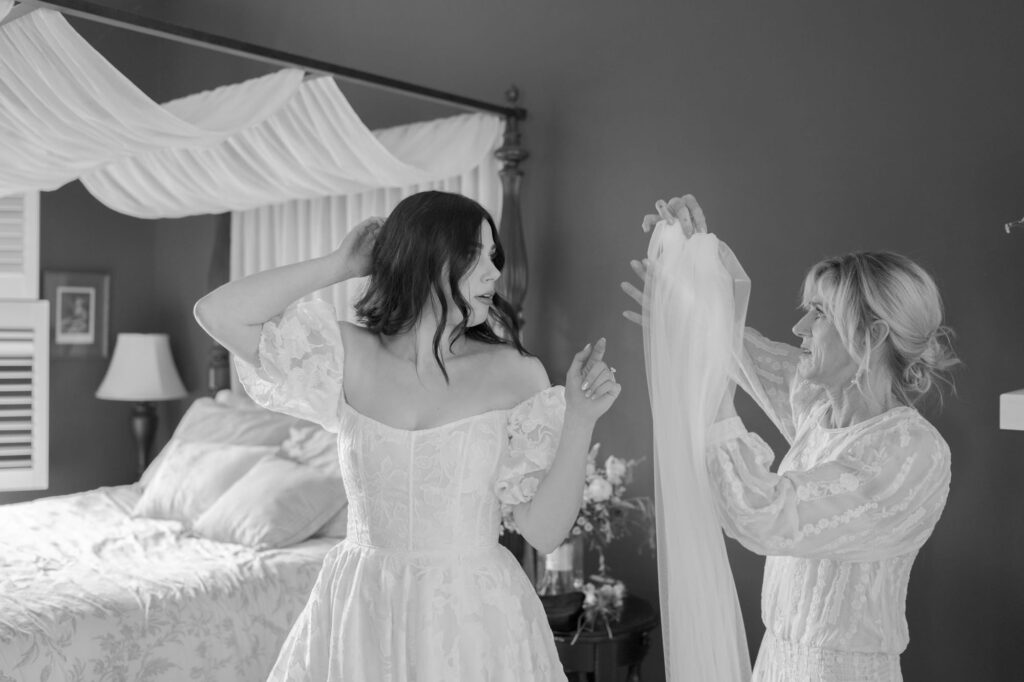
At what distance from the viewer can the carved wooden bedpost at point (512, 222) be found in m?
3.94

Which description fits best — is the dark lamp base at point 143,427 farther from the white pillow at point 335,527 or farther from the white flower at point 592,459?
the white flower at point 592,459

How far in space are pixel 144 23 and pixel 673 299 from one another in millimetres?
1790

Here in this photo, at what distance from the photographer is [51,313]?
18.9 feet

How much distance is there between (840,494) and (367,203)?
306 cm

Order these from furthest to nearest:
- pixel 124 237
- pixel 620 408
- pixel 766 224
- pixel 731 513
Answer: pixel 124 237 → pixel 620 408 → pixel 766 224 → pixel 731 513

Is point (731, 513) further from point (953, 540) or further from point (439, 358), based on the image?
point (953, 540)

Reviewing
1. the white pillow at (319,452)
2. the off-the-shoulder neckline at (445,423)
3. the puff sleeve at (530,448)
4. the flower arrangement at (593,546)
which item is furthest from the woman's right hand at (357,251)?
the white pillow at (319,452)

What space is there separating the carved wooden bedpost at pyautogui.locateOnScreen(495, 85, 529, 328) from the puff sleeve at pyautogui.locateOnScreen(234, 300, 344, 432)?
Result: 194 cm

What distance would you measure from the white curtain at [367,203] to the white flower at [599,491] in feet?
3.21

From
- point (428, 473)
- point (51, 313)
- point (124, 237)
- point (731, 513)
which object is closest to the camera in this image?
point (731, 513)

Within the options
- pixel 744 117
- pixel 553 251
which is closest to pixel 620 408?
pixel 553 251

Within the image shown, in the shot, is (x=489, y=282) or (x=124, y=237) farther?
(x=124, y=237)

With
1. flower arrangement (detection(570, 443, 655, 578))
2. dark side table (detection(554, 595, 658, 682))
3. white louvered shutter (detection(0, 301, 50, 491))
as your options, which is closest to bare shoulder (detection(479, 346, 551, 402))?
flower arrangement (detection(570, 443, 655, 578))

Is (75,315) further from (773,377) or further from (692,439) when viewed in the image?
(692,439)
